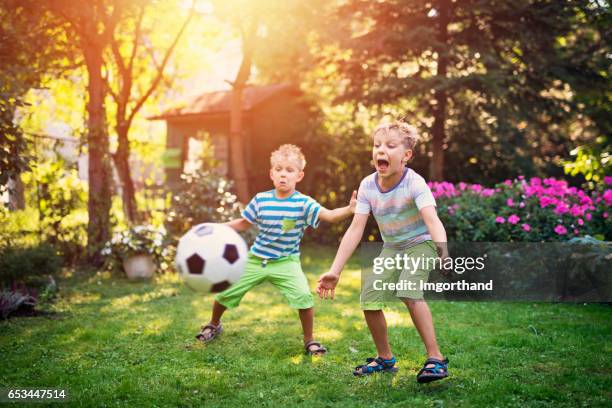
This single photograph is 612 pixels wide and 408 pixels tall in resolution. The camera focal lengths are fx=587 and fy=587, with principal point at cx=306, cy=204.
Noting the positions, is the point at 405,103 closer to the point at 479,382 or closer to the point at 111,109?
the point at 111,109

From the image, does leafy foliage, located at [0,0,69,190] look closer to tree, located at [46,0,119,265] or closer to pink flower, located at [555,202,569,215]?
tree, located at [46,0,119,265]

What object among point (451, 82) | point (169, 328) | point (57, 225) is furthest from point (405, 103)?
point (169, 328)

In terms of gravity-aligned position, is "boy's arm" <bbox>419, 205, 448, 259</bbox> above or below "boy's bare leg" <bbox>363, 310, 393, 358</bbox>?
above

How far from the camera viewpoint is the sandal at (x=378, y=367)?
150 inches

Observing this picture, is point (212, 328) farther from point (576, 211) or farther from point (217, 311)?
point (576, 211)

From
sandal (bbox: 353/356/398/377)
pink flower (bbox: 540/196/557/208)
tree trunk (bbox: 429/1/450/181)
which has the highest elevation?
tree trunk (bbox: 429/1/450/181)

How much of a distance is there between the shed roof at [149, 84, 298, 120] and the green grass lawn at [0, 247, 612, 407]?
28.9 feet

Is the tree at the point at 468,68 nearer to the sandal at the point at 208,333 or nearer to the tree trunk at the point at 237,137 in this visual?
the tree trunk at the point at 237,137

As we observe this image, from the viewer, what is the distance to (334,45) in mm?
11391

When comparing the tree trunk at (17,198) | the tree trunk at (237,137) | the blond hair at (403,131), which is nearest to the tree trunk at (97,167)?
the tree trunk at (17,198)

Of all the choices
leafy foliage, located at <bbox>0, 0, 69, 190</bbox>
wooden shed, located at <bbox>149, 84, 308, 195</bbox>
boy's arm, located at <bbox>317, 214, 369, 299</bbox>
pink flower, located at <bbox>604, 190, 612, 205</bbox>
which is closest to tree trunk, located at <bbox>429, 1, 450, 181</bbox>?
wooden shed, located at <bbox>149, 84, 308, 195</bbox>

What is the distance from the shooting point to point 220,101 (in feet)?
51.1

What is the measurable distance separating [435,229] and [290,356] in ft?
5.23

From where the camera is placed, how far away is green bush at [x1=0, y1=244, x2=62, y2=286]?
6578 mm
